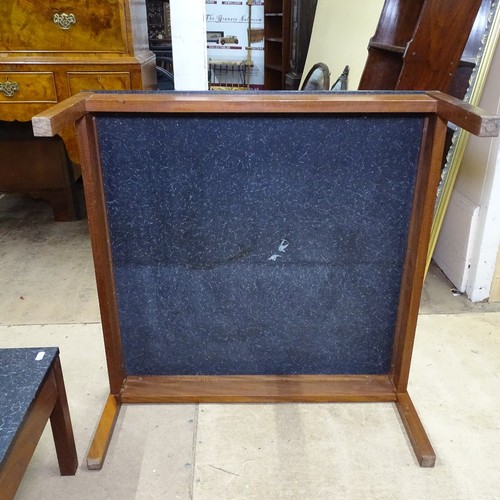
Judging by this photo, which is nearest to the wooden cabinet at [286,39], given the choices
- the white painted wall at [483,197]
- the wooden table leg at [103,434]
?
the white painted wall at [483,197]

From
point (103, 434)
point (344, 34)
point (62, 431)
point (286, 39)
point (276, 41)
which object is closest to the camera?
point (62, 431)

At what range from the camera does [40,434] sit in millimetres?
1052

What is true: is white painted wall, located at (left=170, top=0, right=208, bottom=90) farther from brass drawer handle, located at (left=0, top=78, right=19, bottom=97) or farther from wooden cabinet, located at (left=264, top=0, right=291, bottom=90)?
wooden cabinet, located at (left=264, top=0, right=291, bottom=90)

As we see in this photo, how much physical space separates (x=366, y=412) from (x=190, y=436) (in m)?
0.49

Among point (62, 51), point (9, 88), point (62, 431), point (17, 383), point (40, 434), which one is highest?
point (62, 51)

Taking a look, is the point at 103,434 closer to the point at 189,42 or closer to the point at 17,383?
the point at 17,383

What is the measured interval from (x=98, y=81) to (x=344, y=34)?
1.59m

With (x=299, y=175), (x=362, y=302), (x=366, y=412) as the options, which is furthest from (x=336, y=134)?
(x=366, y=412)

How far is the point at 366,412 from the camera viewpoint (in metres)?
1.46

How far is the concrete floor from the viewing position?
1224 millimetres

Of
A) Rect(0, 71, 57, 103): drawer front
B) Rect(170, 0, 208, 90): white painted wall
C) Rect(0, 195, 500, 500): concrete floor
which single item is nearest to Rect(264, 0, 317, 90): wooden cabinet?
Rect(170, 0, 208, 90): white painted wall

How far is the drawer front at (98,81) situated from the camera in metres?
1.93

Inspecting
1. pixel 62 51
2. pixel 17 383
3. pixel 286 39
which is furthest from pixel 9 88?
pixel 286 39

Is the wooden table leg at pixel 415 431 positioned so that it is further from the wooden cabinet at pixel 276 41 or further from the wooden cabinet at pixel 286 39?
the wooden cabinet at pixel 276 41
